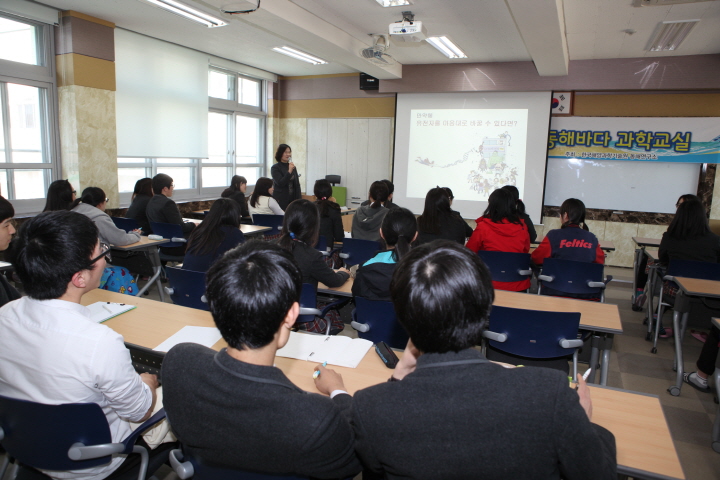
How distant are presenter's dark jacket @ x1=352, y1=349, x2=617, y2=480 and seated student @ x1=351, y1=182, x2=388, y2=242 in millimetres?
3654

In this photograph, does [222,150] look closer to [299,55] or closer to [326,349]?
[299,55]

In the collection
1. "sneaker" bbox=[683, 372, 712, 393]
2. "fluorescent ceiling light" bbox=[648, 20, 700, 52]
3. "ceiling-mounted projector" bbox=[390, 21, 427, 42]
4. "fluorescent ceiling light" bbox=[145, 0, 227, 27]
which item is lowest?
"sneaker" bbox=[683, 372, 712, 393]

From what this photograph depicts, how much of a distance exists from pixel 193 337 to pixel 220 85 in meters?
6.95

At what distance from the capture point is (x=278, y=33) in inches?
205

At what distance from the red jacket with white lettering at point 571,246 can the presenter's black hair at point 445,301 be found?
9.11 ft

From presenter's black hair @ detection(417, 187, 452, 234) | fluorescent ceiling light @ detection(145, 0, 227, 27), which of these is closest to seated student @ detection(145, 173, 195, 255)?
fluorescent ceiling light @ detection(145, 0, 227, 27)

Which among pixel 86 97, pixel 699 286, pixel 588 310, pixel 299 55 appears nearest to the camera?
pixel 588 310

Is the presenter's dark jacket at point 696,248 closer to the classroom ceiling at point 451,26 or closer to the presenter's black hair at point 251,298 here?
the classroom ceiling at point 451,26

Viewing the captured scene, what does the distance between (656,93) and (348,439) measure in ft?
23.8

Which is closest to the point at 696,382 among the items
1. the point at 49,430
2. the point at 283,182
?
the point at 49,430

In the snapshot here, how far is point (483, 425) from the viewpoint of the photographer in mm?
900

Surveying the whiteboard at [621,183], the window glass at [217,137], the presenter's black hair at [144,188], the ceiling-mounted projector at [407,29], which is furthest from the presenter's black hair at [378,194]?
the window glass at [217,137]

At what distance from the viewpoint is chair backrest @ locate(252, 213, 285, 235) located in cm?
552

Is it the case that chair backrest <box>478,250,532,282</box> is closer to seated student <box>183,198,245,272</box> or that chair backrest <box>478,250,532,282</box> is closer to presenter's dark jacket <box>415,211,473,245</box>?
presenter's dark jacket <box>415,211,473,245</box>
